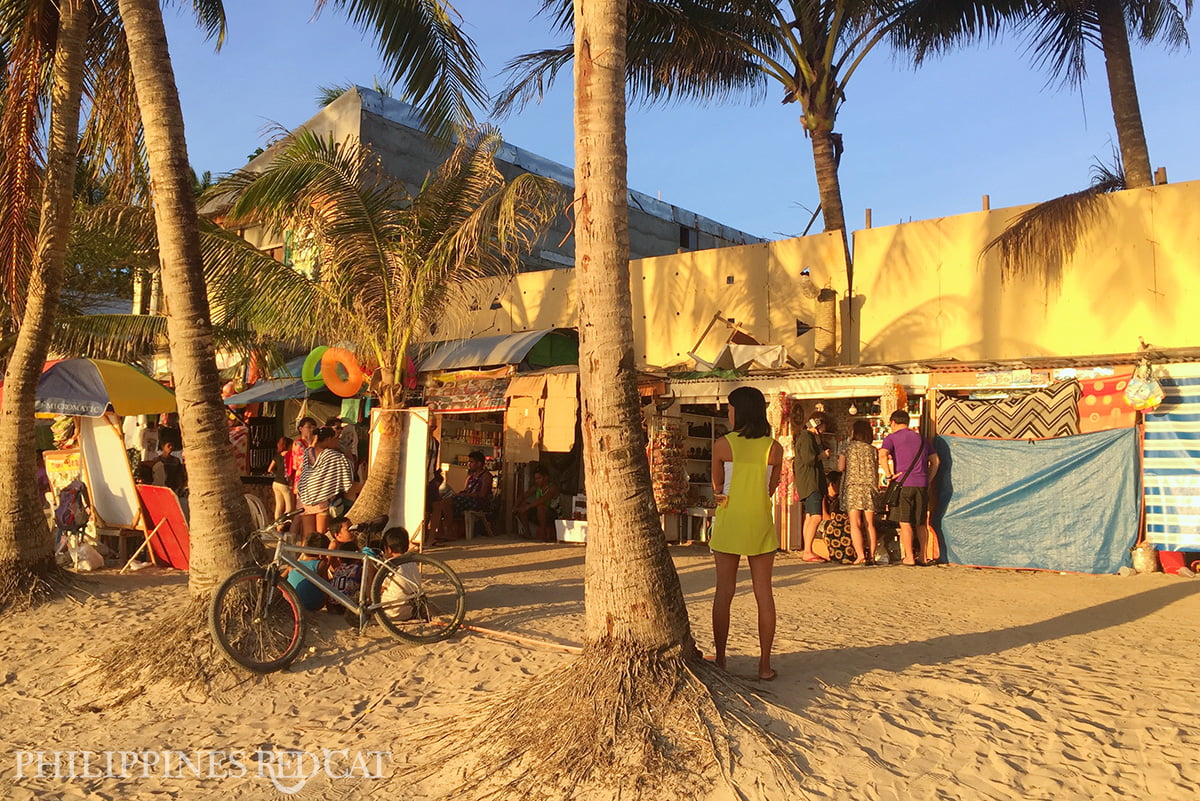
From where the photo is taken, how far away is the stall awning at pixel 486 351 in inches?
567

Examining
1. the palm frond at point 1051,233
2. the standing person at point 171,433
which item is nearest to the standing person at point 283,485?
the standing person at point 171,433

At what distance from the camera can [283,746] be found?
18.2 feet

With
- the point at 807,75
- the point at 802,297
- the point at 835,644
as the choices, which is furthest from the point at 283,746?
the point at 807,75

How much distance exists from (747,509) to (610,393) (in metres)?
1.13

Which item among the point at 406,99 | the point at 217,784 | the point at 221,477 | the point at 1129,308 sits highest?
the point at 406,99

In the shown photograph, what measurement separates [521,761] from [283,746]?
176 cm

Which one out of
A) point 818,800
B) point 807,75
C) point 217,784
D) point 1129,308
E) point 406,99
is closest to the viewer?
point 818,800

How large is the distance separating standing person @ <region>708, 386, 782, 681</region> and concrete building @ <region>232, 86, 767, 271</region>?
487 inches

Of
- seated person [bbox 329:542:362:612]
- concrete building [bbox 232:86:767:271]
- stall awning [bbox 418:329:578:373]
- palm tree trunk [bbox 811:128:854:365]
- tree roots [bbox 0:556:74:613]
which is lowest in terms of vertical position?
tree roots [bbox 0:556:74:613]

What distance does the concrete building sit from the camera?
747 inches

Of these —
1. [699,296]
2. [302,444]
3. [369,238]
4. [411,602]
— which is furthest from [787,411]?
[411,602]

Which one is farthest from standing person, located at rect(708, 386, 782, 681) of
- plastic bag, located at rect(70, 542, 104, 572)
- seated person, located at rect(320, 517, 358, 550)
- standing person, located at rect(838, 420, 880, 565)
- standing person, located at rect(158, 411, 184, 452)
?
standing person, located at rect(158, 411, 184, 452)

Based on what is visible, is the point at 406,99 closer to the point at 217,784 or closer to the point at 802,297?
the point at 802,297

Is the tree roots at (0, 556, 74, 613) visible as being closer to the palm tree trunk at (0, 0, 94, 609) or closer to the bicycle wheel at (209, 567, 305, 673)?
the palm tree trunk at (0, 0, 94, 609)
